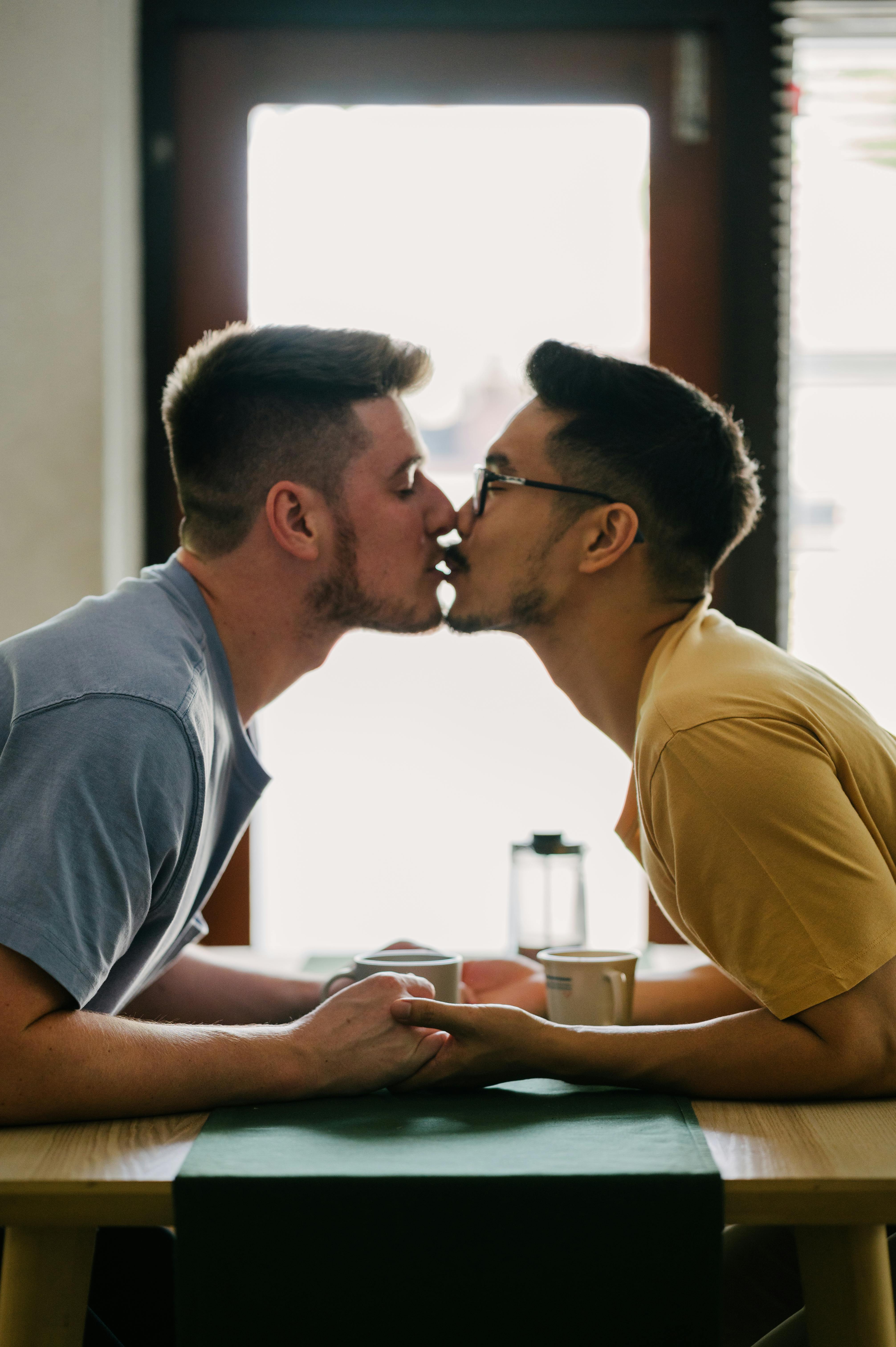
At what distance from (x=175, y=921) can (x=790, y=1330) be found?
0.81 meters

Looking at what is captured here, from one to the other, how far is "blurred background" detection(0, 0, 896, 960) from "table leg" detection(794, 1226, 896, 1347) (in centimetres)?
115

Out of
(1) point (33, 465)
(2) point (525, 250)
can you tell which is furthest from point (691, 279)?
(1) point (33, 465)

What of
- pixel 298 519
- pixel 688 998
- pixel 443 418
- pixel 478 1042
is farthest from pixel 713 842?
pixel 443 418

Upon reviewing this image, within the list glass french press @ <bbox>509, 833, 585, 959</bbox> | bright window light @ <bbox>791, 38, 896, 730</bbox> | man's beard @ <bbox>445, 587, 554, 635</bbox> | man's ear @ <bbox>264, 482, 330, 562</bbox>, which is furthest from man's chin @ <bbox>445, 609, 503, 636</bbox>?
bright window light @ <bbox>791, 38, 896, 730</bbox>

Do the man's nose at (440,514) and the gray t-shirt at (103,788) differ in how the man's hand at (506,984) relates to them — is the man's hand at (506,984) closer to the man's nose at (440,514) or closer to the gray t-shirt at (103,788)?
the gray t-shirt at (103,788)

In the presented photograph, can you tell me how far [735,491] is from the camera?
1.54m

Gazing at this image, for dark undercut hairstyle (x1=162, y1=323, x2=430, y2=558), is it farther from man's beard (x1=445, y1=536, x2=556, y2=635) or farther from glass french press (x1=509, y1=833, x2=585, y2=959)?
glass french press (x1=509, y1=833, x2=585, y2=959)

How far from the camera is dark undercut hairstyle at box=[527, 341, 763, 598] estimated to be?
150 centimetres

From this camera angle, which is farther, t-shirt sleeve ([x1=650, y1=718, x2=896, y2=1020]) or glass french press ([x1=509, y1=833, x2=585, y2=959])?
glass french press ([x1=509, y1=833, x2=585, y2=959])

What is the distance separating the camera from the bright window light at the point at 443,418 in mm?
2137

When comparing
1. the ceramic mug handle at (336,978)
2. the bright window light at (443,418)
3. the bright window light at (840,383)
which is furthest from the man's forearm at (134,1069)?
the bright window light at (840,383)

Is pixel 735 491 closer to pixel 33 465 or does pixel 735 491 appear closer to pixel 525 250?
pixel 525 250

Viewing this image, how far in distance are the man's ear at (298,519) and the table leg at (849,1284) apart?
0.96 meters

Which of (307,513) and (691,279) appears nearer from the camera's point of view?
(307,513)
